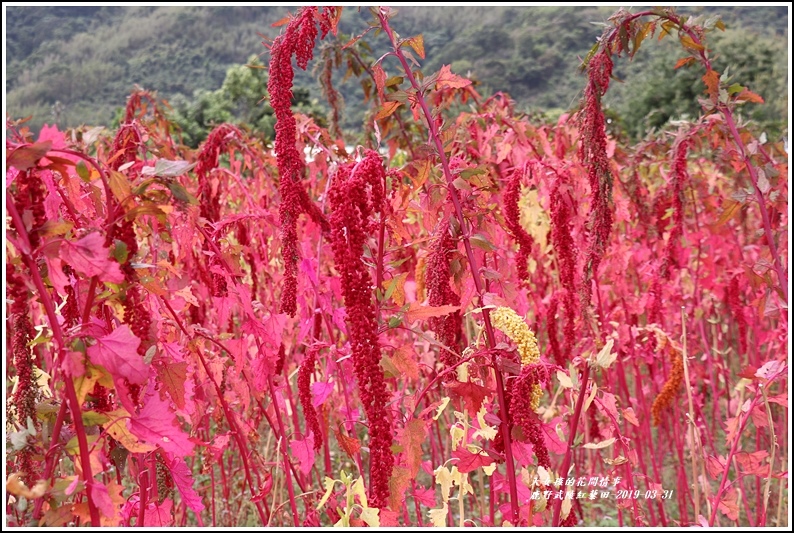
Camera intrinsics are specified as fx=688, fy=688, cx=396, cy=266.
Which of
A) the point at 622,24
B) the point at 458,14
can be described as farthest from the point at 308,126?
the point at 458,14

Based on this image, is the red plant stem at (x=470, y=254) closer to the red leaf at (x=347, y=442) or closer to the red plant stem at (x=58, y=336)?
the red leaf at (x=347, y=442)

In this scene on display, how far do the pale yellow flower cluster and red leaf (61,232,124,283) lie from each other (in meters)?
0.50

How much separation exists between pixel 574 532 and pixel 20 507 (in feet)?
2.11

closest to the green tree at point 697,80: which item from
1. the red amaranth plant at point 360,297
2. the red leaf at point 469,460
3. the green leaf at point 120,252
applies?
the red leaf at point 469,460

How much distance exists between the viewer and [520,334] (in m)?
0.94

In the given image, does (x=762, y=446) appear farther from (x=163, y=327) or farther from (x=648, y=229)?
(x=163, y=327)

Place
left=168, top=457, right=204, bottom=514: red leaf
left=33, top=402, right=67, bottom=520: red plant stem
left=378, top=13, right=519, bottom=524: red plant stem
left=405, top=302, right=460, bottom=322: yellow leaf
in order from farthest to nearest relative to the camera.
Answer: left=168, top=457, right=204, bottom=514: red leaf → left=378, top=13, right=519, bottom=524: red plant stem → left=405, top=302, right=460, bottom=322: yellow leaf → left=33, top=402, right=67, bottom=520: red plant stem

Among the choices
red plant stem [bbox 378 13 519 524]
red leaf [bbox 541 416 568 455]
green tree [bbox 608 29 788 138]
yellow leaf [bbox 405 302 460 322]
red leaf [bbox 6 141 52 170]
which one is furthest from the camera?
green tree [bbox 608 29 788 138]

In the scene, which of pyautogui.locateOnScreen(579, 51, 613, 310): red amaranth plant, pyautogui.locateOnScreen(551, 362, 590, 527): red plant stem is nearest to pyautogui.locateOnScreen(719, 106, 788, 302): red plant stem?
A: pyautogui.locateOnScreen(579, 51, 613, 310): red amaranth plant

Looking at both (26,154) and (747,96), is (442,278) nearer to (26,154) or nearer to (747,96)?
(26,154)

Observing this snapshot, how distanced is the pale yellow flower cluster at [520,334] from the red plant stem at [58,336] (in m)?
0.53

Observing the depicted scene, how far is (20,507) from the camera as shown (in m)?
0.75

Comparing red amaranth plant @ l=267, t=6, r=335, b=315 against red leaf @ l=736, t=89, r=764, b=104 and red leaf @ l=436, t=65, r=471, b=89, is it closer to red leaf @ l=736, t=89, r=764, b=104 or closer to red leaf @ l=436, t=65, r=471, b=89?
red leaf @ l=436, t=65, r=471, b=89

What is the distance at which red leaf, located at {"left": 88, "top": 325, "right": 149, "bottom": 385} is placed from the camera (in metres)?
0.70
